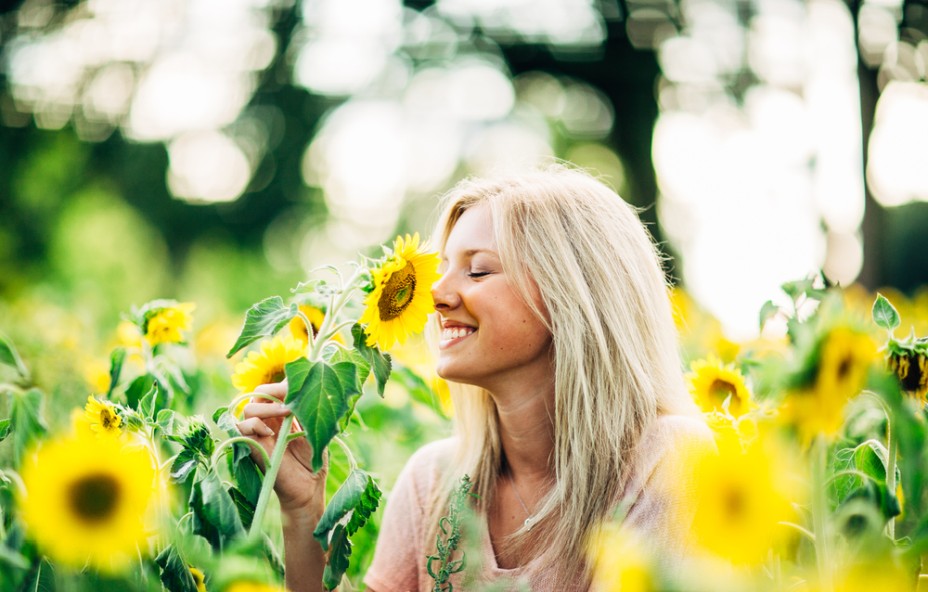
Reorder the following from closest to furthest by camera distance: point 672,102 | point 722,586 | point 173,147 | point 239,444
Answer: point 722,586
point 239,444
point 672,102
point 173,147

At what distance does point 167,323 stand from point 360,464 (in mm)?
493

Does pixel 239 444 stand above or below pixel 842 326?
below

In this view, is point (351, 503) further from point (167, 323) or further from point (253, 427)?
point (167, 323)

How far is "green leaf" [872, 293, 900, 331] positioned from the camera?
1204 mm

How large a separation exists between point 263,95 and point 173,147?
187 cm

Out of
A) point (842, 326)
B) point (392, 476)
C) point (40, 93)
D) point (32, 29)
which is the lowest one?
point (40, 93)

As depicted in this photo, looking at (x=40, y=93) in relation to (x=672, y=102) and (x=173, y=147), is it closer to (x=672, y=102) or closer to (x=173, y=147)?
(x=173, y=147)

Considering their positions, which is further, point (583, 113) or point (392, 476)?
point (583, 113)

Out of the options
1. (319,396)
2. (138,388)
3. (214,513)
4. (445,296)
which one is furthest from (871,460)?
(138,388)

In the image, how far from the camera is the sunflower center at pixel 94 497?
2.71 feet

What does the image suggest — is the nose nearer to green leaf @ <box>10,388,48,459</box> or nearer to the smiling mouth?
the smiling mouth

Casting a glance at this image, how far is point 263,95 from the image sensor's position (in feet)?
49.4

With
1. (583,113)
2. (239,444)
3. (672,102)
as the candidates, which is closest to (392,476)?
(239,444)

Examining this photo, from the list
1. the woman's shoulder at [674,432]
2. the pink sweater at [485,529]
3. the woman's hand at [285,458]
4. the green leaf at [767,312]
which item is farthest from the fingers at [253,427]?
the green leaf at [767,312]
